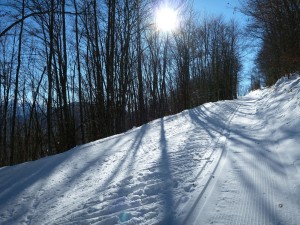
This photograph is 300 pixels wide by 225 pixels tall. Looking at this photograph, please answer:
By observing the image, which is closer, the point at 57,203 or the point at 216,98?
the point at 57,203

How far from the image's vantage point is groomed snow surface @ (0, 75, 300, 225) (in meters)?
2.68

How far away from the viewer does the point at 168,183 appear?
348 centimetres

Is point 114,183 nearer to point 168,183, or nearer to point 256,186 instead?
point 168,183

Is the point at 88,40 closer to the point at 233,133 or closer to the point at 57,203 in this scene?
the point at 233,133

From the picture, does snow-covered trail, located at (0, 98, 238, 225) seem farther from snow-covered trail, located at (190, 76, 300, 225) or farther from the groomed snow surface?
snow-covered trail, located at (190, 76, 300, 225)

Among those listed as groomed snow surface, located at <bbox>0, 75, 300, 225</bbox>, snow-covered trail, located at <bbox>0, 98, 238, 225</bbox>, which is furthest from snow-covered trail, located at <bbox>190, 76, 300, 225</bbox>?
snow-covered trail, located at <bbox>0, 98, 238, 225</bbox>

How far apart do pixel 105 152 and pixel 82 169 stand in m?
0.95

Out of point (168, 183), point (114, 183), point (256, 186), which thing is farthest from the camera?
point (114, 183)

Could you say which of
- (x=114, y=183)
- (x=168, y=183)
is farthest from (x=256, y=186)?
(x=114, y=183)

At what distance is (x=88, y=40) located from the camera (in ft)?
40.0

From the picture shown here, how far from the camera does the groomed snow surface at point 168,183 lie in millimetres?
2682

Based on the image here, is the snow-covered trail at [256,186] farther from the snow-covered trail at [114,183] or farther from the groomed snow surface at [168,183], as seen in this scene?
the snow-covered trail at [114,183]

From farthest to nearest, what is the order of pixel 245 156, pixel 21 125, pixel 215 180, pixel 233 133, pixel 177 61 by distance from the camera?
1. pixel 177 61
2. pixel 21 125
3. pixel 233 133
4. pixel 245 156
5. pixel 215 180

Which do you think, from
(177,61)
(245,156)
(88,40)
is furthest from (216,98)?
(245,156)
